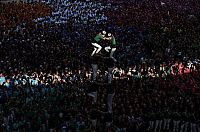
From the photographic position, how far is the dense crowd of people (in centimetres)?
1402

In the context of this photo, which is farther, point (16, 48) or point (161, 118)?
point (16, 48)

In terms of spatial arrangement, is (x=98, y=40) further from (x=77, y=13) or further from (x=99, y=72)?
(x=77, y=13)

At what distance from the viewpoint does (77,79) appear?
18516 mm

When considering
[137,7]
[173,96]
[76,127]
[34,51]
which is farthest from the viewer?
[137,7]

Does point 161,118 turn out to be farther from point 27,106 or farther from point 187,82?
point 27,106

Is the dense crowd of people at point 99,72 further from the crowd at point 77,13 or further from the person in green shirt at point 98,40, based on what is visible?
the person in green shirt at point 98,40

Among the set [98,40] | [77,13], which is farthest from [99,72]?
[77,13]

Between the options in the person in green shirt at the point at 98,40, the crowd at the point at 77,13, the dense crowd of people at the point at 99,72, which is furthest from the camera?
the crowd at the point at 77,13

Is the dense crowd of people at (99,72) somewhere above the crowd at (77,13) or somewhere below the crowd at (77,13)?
below

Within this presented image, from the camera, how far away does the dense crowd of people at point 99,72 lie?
1402 centimetres

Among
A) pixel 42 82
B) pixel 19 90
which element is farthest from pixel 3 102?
pixel 42 82

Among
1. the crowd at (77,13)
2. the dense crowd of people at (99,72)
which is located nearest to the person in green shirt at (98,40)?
Result: the dense crowd of people at (99,72)

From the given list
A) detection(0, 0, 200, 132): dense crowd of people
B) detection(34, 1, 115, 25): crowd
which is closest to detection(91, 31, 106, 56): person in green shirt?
detection(0, 0, 200, 132): dense crowd of people

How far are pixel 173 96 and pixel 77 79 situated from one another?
15.2 ft
